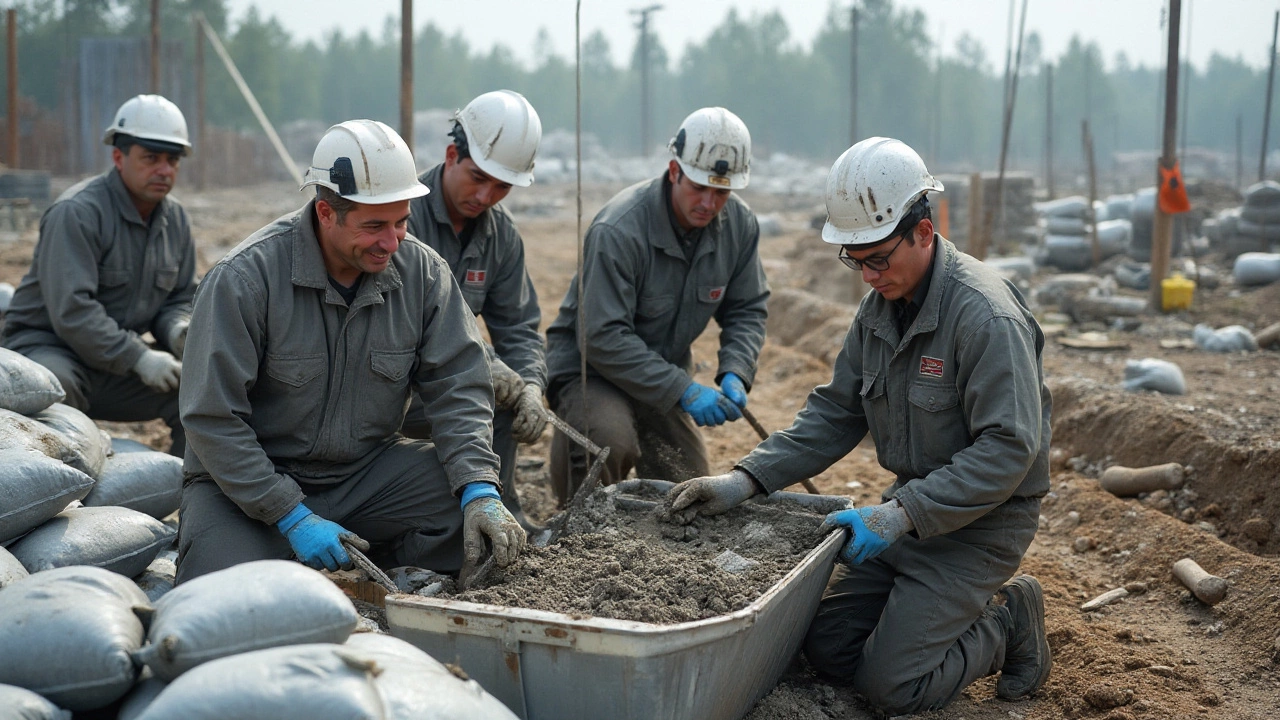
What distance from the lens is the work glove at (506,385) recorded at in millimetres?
4320

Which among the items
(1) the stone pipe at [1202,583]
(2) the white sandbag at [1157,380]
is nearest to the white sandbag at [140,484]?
(1) the stone pipe at [1202,583]

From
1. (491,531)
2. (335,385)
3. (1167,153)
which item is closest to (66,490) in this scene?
(335,385)

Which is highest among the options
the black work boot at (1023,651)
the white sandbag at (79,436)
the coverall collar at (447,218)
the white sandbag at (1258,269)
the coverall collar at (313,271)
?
the coverall collar at (447,218)

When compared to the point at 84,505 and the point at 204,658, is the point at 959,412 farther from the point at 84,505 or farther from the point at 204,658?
the point at 84,505

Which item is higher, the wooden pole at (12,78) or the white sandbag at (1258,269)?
the wooden pole at (12,78)

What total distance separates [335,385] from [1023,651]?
2.42 metres

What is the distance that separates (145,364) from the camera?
4941mm

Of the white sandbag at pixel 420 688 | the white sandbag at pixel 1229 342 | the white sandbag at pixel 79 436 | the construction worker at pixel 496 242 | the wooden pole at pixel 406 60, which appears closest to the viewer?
the white sandbag at pixel 420 688

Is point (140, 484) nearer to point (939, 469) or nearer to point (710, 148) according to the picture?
point (710, 148)

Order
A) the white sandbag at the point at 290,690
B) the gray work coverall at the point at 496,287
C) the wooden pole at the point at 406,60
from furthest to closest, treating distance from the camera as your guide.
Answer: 1. the wooden pole at the point at 406,60
2. the gray work coverall at the point at 496,287
3. the white sandbag at the point at 290,690

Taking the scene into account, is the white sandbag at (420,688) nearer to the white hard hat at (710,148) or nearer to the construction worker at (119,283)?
the white hard hat at (710,148)

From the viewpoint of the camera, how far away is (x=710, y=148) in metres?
4.60

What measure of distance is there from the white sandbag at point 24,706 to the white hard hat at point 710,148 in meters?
3.16

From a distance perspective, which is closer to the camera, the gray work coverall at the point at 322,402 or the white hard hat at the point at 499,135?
the gray work coverall at the point at 322,402
